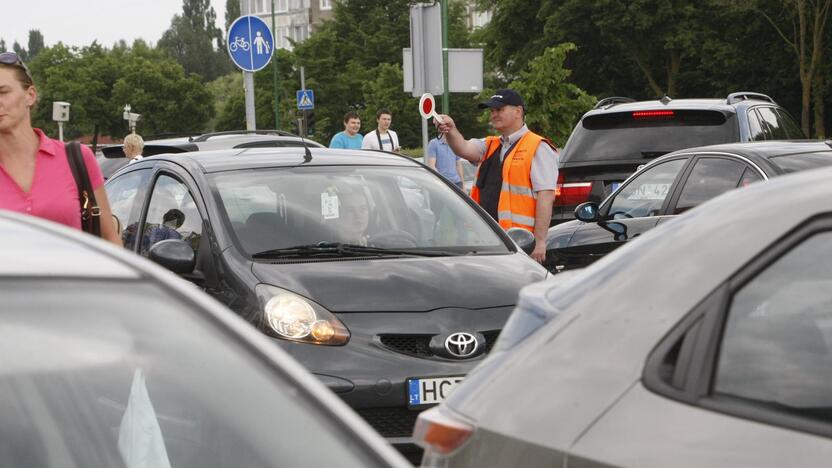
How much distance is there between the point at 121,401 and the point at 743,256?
1304 mm

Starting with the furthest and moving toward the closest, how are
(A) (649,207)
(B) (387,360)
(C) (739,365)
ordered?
1. (A) (649,207)
2. (B) (387,360)
3. (C) (739,365)

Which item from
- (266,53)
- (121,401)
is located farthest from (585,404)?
(266,53)

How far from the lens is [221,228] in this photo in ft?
23.2

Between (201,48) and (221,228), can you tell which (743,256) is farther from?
(201,48)

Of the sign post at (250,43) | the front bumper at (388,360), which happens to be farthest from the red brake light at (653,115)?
the sign post at (250,43)

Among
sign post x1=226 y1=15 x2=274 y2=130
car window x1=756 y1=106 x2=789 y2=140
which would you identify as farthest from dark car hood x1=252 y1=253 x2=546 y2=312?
sign post x1=226 y1=15 x2=274 y2=130

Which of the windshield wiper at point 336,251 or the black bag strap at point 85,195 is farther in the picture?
the windshield wiper at point 336,251

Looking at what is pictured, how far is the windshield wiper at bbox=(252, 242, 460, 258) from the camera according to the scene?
698 centimetres

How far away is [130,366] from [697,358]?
1.10 meters

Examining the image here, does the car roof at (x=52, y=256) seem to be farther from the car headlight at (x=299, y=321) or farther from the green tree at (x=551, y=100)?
the green tree at (x=551, y=100)

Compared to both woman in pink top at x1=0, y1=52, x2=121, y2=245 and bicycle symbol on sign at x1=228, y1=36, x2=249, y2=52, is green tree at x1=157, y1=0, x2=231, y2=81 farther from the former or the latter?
woman in pink top at x1=0, y1=52, x2=121, y2=245

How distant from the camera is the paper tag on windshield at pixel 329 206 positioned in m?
7.38

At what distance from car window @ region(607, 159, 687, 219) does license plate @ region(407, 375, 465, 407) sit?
11.9ft

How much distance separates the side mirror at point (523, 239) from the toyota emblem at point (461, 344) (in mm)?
1305
